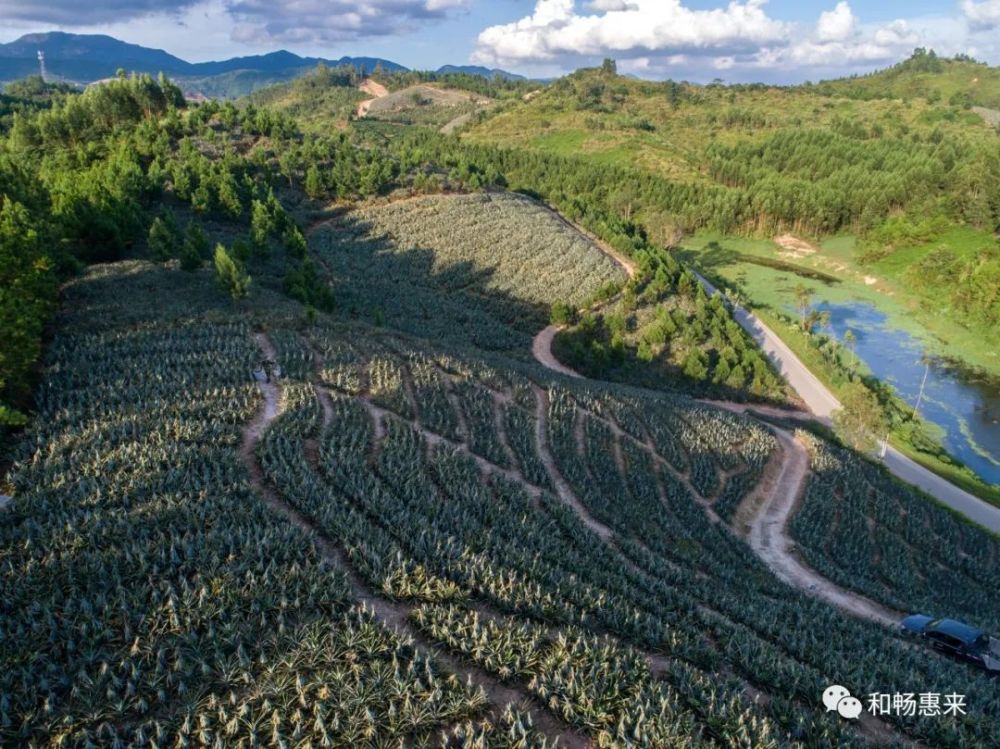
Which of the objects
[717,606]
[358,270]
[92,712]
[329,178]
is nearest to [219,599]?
[92,712]

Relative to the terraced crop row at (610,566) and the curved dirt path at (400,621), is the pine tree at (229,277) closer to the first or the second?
the terraced crop row at (610,566)

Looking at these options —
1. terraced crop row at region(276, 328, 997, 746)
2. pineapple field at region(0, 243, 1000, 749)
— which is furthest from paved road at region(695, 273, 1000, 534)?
terraced crop row at region(276, 328, 997, 746)

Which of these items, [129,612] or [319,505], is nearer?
[129,612]

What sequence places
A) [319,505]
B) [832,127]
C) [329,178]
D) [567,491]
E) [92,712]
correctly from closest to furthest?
1. [92,712]
2. [319,505]
3. [567,491]
4. [329,178]
5. [832,127]

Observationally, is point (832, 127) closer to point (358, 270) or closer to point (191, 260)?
point (358, 270)

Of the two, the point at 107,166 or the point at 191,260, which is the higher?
the point at 107,166

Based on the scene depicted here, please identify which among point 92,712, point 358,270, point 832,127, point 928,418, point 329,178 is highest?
point 832,127

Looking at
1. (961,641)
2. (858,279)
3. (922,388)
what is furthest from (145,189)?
(858,279)

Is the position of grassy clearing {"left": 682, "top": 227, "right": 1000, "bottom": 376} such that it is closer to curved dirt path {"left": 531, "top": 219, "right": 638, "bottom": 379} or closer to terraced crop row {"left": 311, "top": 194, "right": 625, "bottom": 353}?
curved dirt path {"left": 531, "top": 219, "right": 638, "bottom": 379}
